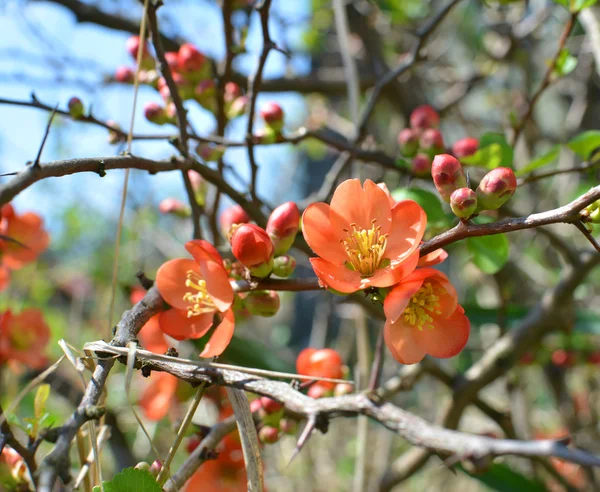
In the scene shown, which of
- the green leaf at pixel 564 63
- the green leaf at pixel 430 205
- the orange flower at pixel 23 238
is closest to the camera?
the green leaf at pixel 430 205

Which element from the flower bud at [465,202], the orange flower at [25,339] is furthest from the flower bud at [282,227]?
the orange flower at [25,339]

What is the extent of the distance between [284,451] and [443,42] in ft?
6.52

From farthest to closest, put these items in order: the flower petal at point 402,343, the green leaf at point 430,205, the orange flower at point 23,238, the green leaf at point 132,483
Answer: the orange flower at point 23,238
the green leaf at point 430,205
the flower petal at point 402,343
the green leaf at point 132,483

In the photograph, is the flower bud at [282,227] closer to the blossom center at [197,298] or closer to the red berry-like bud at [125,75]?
the blossom center at [197,298]

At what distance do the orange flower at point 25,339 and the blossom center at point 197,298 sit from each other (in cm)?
53

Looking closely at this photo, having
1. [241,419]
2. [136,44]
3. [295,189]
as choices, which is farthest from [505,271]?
[295,189]

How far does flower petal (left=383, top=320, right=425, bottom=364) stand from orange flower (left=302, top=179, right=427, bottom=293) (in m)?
0.07

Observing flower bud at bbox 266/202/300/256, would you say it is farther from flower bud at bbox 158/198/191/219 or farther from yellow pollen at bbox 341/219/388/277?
flower bud at bbox 158/198/191/219

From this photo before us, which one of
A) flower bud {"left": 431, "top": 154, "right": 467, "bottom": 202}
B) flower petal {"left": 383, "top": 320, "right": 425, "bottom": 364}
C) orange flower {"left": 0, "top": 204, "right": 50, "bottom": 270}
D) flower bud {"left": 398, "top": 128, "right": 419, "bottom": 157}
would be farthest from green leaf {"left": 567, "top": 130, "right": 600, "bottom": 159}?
orange flower {"left": 0, "top": 204, "right": 50, "bottom": 270}

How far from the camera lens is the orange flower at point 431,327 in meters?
0.72

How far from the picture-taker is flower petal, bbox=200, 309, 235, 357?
0.76m

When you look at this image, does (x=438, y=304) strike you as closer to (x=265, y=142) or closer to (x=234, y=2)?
(x=265, y=142)

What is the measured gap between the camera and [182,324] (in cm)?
83

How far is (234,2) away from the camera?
1413 mm
